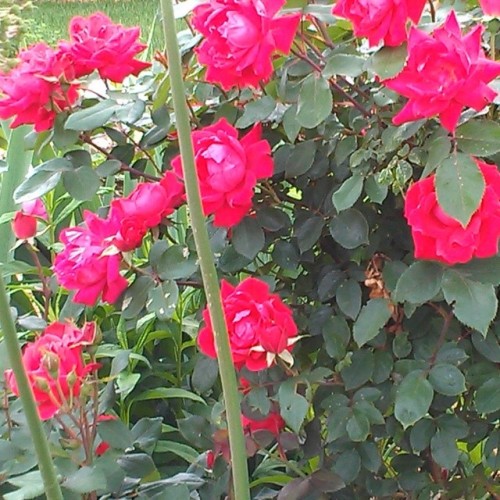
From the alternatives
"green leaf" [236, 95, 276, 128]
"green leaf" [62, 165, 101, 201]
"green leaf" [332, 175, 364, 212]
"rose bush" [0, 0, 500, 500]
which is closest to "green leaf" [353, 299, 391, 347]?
"rose bush" [0, 0, 500, 500]

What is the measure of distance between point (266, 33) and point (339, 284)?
0.28 metres

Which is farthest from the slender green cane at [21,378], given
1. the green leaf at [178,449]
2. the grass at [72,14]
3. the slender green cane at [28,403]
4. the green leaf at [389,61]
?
the grass at [72,14]

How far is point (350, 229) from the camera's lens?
780mm

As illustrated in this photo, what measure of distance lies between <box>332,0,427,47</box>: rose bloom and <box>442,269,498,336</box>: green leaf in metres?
0.21

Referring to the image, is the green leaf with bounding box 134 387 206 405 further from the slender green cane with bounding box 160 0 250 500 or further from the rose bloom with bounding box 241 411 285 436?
the slender green cane with bounding box 160 0 250 500

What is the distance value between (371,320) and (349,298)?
0.07 m

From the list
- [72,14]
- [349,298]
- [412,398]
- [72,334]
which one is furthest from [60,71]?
[72,14]

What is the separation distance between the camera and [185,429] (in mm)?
929

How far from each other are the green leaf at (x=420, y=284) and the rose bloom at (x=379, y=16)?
20 centimetres

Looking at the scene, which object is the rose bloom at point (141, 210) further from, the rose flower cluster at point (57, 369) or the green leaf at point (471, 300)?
the green leaf at point (471, 300)

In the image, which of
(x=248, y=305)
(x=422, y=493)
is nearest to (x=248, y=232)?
(x=248, y=305)

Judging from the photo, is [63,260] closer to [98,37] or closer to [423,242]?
[98,37]

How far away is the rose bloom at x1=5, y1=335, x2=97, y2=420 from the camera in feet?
2.25

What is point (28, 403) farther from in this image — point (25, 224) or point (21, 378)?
point (25, 224)
